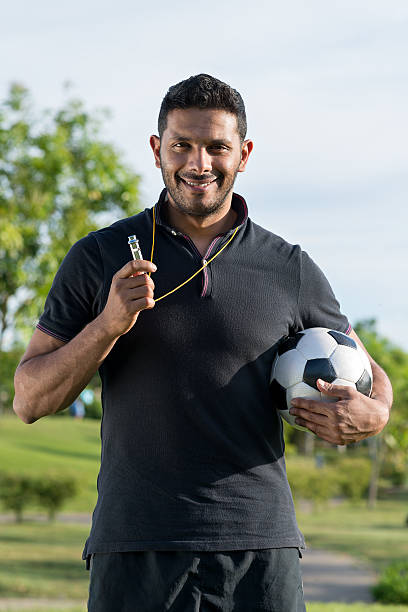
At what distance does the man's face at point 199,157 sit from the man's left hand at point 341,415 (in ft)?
2.31

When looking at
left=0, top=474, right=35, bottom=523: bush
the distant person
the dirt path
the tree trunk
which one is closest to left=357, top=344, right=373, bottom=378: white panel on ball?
the distant person

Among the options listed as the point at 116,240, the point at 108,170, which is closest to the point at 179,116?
the point at 116,240

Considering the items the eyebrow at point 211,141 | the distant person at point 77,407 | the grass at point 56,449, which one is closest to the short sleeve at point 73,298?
the eyebrow at point 211,141

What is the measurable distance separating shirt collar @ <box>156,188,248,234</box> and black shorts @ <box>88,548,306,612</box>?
1043 mm

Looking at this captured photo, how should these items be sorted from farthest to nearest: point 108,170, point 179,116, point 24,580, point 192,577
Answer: point 24,580 → point 108,170 → point 179,116 → point 192,577

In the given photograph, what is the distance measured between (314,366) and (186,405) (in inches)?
21.3

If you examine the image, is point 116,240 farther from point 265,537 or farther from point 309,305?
point 265,537

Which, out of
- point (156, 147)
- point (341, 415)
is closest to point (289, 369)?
point (341, 415)

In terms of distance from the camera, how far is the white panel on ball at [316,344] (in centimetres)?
282

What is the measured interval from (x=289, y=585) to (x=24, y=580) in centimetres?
1031

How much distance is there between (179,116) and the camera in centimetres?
276

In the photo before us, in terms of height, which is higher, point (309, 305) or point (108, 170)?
point (108, 170)

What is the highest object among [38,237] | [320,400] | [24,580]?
[38,237]

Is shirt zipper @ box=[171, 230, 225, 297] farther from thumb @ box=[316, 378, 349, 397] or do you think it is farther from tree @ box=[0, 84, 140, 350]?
tree @ box=[0, 84, 140, 350]
